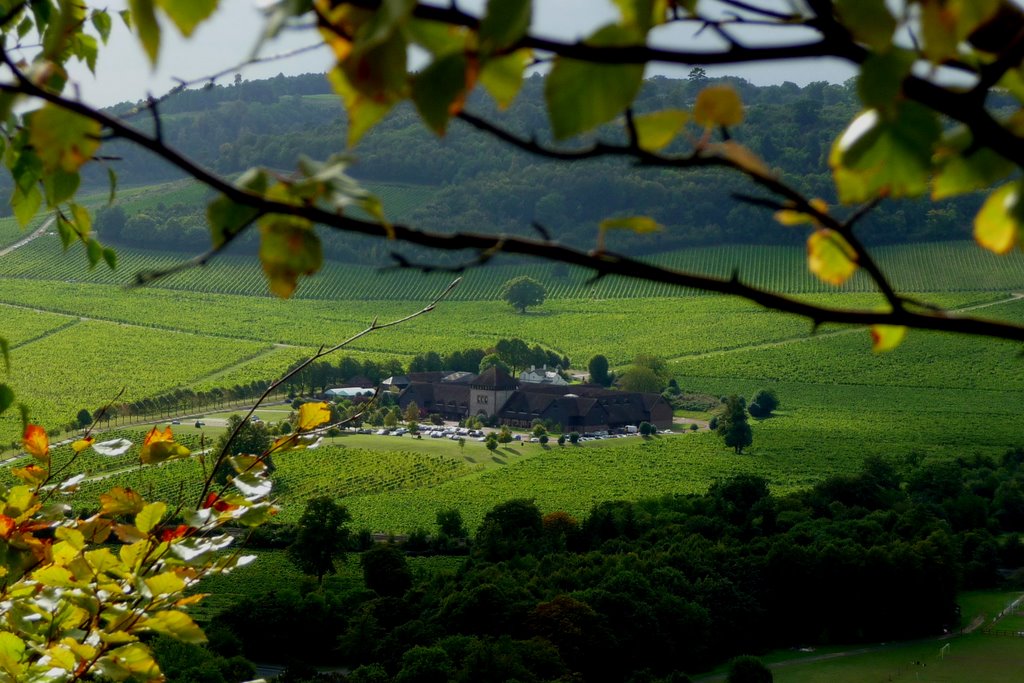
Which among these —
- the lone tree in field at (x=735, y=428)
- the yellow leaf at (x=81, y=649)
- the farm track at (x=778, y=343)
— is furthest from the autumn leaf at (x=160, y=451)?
the farm track at (x=778, y=343)

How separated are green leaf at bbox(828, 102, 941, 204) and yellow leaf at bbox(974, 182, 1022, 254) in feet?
0.17

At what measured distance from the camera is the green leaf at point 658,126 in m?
0.72

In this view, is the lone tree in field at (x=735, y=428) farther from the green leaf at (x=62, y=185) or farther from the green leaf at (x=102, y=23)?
the green leaf at (x=62, y=185)

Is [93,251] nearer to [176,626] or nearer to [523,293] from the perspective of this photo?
[176,626]

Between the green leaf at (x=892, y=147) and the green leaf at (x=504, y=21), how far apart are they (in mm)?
187

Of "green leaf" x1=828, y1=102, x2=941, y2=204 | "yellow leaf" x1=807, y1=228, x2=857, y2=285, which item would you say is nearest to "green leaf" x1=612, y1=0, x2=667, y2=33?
"green leaf" x1=828, y1=102, x2=941, y2=204

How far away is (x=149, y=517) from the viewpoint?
1670mm

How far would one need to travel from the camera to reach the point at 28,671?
171cm

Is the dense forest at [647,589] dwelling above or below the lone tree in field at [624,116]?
below

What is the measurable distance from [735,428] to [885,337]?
37.6 metres

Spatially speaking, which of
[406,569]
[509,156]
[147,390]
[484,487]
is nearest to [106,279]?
[147,390]

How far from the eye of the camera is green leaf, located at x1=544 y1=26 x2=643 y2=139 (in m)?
0.58

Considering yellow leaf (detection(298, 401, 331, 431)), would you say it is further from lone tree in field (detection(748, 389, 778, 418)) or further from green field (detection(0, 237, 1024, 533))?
lone tree in field (detection(748, 389, 778, 418))

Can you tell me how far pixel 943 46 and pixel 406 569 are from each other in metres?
20.4
